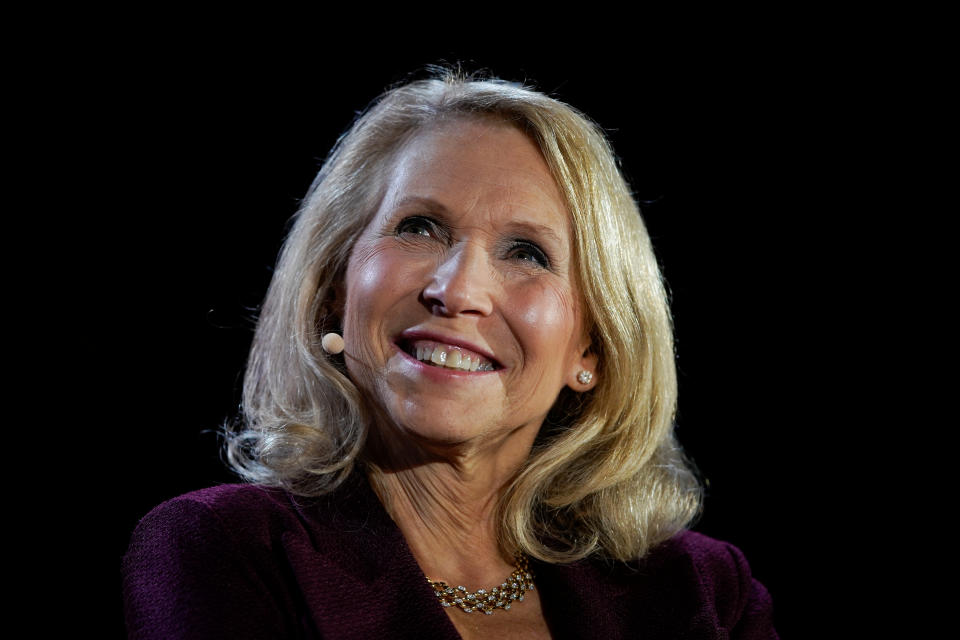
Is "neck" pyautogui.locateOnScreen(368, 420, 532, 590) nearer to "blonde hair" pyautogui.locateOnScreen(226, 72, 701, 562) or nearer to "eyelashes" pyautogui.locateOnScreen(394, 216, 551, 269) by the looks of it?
"blonde hair" pyautogui.locateOnScreen(226, 72, 701, 562)

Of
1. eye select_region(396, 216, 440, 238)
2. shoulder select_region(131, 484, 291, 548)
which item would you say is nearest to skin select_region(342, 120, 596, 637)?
eye select_region(396, 216, 440, 238)

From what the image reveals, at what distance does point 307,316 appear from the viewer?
6.89 feet

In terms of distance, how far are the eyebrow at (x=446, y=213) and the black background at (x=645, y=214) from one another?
31.3 inches

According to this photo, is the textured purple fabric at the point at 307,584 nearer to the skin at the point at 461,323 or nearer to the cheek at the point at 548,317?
the skin at the point at 461,323

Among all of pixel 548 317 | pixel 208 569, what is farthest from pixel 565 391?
pixel 208 569

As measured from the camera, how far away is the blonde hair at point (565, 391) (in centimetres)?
207

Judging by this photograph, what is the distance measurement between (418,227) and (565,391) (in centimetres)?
63

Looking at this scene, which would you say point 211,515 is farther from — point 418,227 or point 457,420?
point 418,227

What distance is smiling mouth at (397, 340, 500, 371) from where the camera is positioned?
188cm

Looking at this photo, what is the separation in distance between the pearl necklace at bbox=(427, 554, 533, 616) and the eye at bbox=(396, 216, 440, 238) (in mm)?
→ 716

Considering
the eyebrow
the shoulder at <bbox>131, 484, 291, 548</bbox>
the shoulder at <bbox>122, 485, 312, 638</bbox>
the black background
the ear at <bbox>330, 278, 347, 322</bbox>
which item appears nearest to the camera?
the shoulder at <bbox>122, 485, 312, 638</bbox>

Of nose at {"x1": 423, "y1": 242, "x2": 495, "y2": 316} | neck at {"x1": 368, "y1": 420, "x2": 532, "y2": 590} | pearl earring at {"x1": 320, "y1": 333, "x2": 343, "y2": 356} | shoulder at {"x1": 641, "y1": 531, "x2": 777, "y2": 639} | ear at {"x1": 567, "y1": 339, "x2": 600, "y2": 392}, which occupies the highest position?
nose at {"x1": 423, "y1": 242, "x2": 495, "y2": 316}

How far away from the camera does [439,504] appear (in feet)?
6.78

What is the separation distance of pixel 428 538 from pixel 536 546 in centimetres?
27
